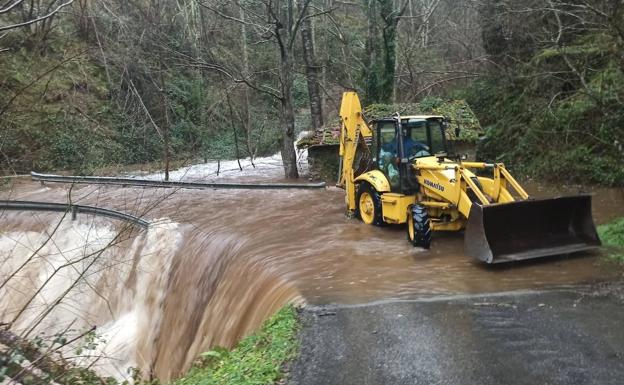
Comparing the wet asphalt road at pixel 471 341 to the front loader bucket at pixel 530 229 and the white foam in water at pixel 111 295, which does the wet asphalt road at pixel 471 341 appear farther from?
the white foam in water at pixel 111 295

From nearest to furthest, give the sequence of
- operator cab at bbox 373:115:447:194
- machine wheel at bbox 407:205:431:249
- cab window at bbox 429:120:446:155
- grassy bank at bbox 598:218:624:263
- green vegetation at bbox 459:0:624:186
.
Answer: grassy bank at bbox 598:218:624:263 → machine wheel at bbox 407:205:431:249 → operator cab at bbox 373:115:447:194 → cab window at bbox 429:120:446:155 → green vegetation at bbox 459:0:624:186

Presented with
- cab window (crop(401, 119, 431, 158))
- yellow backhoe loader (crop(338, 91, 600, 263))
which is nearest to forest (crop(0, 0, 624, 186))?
cab window (crop(401, 119, 431, 158))

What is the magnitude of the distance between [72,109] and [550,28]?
72.0 feet

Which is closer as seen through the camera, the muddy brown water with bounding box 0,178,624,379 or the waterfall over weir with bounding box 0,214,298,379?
the muddy brown water with bounding box 0,178,624,379

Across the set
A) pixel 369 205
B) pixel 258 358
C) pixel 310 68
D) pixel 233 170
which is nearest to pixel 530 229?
pixel 369 205

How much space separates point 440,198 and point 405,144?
1346 mm

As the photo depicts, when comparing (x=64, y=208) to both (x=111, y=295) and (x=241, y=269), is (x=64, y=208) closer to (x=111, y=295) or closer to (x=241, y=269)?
(x=111, y=295)

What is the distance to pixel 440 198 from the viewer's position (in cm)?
1030

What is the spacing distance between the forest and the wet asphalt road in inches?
220

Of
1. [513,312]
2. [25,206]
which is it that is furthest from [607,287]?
[25,206]

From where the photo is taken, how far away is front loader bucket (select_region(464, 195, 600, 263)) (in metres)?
8.43

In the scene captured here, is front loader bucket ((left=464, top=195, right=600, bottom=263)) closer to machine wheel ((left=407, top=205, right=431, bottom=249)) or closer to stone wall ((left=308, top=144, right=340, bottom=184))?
machine wheel ((left=407, top=205, right=431, bottom=249))

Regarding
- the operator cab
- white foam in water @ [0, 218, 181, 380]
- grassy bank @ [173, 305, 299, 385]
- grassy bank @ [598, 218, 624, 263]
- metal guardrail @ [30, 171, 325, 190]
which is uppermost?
the operator cab

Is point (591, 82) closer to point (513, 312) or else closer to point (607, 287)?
point (607, 287)
